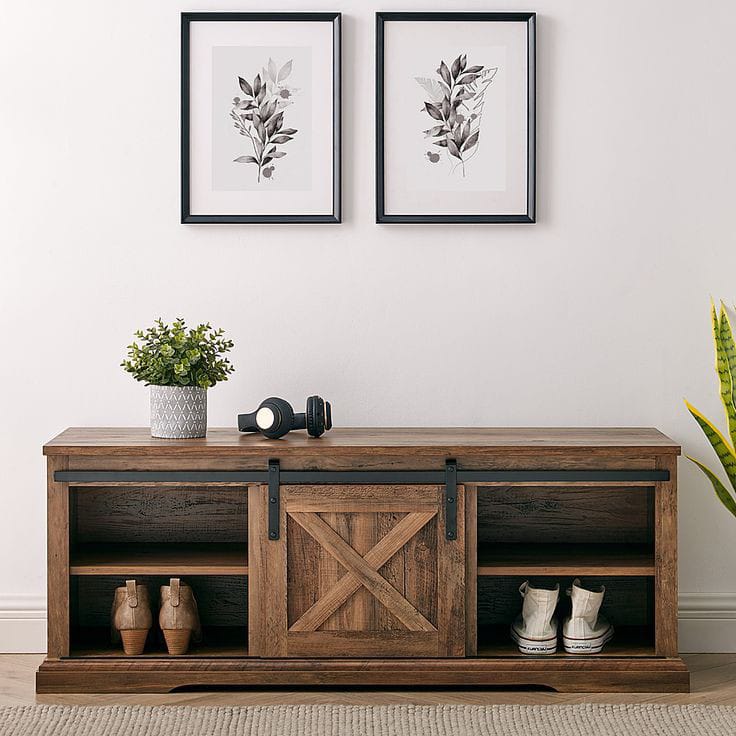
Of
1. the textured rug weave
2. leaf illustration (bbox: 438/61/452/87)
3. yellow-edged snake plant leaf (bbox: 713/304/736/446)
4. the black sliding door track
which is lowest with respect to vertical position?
the textured rug weave

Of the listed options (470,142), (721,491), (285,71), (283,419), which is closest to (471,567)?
(283,419)

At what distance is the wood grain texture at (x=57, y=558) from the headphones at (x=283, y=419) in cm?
51

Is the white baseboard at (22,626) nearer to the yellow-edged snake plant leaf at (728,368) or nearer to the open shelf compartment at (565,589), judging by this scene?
the open shelf compartment at (565,589)

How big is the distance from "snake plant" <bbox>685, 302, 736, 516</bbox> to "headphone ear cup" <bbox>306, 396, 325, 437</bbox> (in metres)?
1.06

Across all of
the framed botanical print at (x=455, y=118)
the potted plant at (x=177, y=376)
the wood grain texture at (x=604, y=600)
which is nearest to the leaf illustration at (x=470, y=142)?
the framed botanical print at (x=455, y=118)

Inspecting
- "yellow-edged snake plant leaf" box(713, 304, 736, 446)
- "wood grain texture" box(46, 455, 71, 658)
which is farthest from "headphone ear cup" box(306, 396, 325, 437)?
"yellow-edged snake plant leaf" box(713, 304, 736, 446)

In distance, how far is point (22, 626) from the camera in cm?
290

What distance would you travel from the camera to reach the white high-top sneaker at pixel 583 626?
2.57 metres

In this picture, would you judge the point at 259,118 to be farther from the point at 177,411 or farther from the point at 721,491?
the point at 721,491

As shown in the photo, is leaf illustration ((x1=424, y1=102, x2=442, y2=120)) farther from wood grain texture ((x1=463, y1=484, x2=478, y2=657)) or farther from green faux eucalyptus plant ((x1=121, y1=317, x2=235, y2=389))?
wood grain texture ((x1=463, y1=484, x2=478, y2=657))

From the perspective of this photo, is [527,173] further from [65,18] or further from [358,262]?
[65,18]

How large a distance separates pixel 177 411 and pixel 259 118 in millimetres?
946

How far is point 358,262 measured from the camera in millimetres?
2906

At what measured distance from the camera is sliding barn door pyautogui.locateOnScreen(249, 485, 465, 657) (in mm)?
2504
